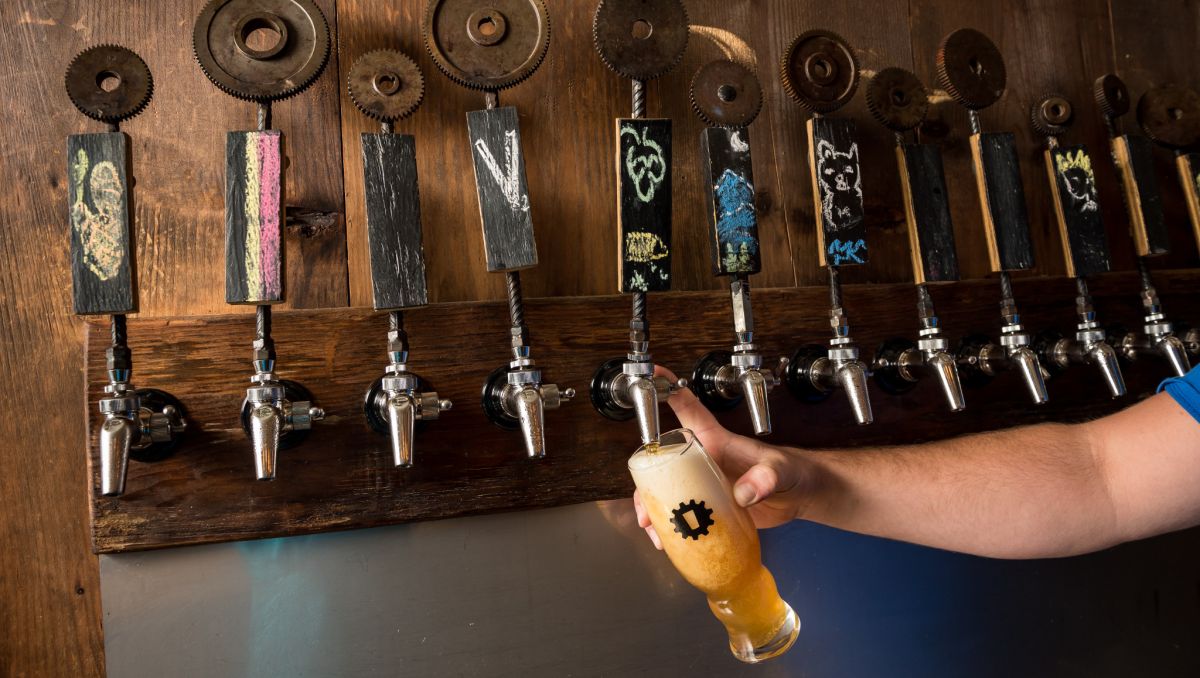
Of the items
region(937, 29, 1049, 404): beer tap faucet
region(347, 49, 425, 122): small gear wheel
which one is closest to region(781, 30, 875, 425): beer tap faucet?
region(937, 29, 1049, 404): beer tap faucet

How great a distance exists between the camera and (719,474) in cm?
98

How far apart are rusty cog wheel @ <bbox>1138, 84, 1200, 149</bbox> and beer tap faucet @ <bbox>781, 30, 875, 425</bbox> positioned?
A: 780 millimetres

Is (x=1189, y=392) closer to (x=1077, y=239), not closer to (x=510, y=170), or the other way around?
(x=1077, y=239)

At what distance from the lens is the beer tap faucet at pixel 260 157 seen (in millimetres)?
1053

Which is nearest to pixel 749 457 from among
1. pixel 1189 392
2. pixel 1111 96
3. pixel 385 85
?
pixel 1189 392

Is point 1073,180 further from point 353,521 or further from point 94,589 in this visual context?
point 94,589

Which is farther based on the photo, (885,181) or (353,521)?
(885,181)

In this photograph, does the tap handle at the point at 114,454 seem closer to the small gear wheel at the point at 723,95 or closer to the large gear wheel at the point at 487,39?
the large gear wheel at the point at 487,39

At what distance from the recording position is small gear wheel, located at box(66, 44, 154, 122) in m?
1.02

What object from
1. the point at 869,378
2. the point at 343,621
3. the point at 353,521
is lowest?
the point at 343,621

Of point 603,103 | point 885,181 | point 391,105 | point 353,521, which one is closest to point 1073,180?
point 885,181

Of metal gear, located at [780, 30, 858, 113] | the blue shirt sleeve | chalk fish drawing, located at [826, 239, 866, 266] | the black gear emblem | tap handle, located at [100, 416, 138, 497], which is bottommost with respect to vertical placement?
the black gear emblem

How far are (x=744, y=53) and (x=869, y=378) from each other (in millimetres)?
657

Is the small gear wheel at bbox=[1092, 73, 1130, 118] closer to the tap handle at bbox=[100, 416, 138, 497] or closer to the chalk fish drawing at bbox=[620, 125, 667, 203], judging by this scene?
the chalk fish drawing at bbox=[620, 125, 667, 203]
